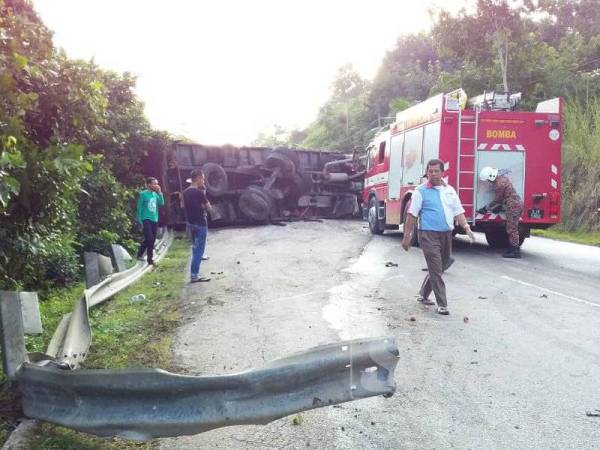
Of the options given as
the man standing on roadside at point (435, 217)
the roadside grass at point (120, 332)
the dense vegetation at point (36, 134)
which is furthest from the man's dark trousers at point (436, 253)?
the dense vegetation at point (36, 134)

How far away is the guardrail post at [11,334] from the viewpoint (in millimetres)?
3650

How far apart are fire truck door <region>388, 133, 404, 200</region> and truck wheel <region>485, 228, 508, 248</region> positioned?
92.1 inches

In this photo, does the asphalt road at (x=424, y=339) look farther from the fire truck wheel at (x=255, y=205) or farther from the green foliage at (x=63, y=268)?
the fire truck wheel at (x=255, y=205)

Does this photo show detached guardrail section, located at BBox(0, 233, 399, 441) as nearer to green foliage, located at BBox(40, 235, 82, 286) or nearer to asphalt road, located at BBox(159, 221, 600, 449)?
asphalt road, located at BBox(159, 221, 600, 449)

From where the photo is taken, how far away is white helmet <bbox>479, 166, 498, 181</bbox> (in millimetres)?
12078

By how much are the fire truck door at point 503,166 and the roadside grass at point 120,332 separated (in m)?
6.46

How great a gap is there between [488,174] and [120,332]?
861cm

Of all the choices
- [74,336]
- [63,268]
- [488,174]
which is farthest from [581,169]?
[74,336]

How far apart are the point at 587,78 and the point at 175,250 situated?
66.6 ft

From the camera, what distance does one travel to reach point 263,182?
21297 mm

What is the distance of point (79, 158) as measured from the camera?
12.3 ft

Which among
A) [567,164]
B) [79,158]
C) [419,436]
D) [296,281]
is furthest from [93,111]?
[567,164]

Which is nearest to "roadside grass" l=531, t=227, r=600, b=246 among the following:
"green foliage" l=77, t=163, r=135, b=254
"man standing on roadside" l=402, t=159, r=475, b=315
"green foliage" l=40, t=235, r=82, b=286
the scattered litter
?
"man standing on roadside" l=402, t=159, r=475, b=315

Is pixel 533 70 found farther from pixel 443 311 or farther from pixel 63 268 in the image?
pixel 63 268
